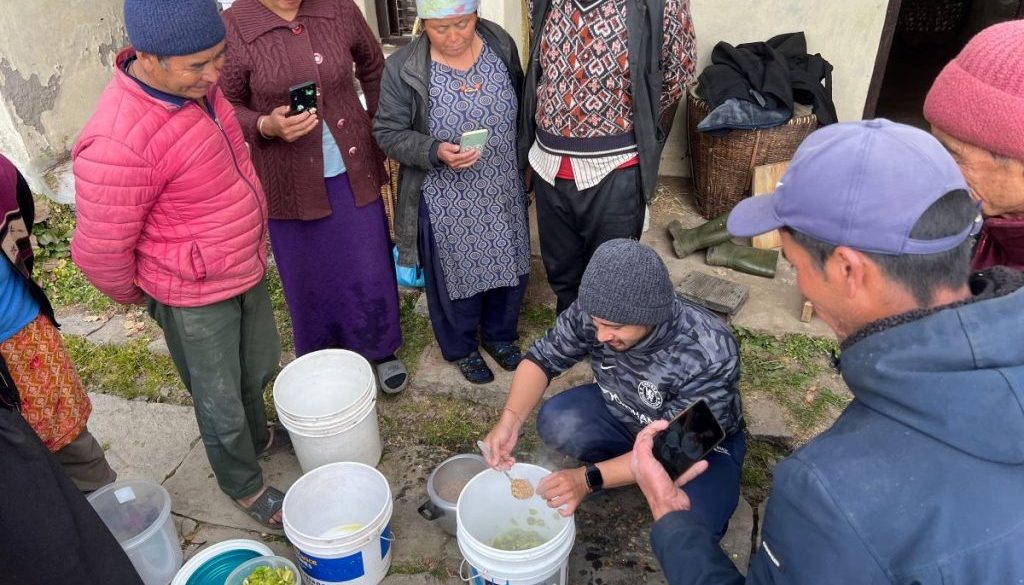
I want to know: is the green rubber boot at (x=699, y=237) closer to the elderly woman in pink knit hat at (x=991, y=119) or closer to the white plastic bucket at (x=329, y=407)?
the white plastic bucket at (x=329, y=407)

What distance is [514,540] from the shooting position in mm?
2557

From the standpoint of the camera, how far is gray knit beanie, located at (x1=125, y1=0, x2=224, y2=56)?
6.73 feet

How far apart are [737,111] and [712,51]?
78cm

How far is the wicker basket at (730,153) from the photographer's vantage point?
4.45 meters

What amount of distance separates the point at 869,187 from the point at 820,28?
4062 millimetres

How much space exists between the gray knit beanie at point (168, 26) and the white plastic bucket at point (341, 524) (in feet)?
5.08

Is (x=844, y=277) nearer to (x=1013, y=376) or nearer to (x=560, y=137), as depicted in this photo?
(x=1013, y=376)

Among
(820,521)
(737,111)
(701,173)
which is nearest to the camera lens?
(820,521)

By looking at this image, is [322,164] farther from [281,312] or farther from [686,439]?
[686,439]

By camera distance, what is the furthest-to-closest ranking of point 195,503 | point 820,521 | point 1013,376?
point 195,503 < point 820,521 < point 1013,376

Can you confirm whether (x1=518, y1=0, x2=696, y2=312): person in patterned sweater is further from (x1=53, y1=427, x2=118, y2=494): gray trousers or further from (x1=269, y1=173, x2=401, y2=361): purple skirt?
(x1=53, y1=427, x2=118, y2=494): gray trousers

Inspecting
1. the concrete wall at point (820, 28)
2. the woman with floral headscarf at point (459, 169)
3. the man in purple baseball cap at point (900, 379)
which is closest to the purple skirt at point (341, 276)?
the woman with floral headscarf at point (459, 169)

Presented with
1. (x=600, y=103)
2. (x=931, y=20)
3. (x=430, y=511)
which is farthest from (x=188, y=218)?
(x=931, y=20)

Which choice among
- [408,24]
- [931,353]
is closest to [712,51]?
[408,24]
